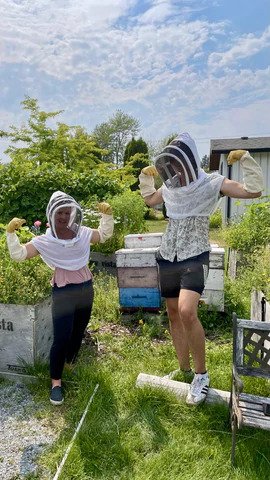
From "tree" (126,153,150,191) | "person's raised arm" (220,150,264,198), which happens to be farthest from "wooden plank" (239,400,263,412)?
"tree" (126,153,150,191)

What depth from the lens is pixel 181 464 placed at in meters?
2.26

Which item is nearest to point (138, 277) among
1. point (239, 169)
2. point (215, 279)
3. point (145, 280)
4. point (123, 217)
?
point (145, 280)

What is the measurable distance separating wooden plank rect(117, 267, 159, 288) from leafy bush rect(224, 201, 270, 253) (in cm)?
198

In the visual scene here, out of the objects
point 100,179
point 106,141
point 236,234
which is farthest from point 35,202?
point 106,141

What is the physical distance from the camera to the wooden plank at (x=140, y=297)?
14.3ft

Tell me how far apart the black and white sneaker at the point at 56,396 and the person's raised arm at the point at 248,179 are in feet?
5.94

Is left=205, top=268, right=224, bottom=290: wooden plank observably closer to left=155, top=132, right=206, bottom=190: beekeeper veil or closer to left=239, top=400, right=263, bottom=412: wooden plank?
left=155, top=132, right=206, bottom=190: beekeeper veil

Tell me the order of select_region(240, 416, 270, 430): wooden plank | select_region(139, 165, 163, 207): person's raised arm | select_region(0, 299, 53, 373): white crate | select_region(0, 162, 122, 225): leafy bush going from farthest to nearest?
select_region(0, 162, 122, 225): leafy bush
select_region(0, 299, 53, 373): white crate
select_region(139, 165, 163, 207): person's raised arm
select_region(240, 416, 270, 430): wooden plank

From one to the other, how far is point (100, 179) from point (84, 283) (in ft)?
20.1

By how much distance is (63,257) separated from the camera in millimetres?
2992

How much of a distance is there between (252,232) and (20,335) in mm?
3889

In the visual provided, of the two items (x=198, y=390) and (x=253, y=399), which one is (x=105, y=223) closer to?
(x=198, y=390)

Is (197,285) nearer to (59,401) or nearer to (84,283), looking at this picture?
(84,283)

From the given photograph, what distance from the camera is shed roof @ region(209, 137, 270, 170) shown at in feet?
40.1
